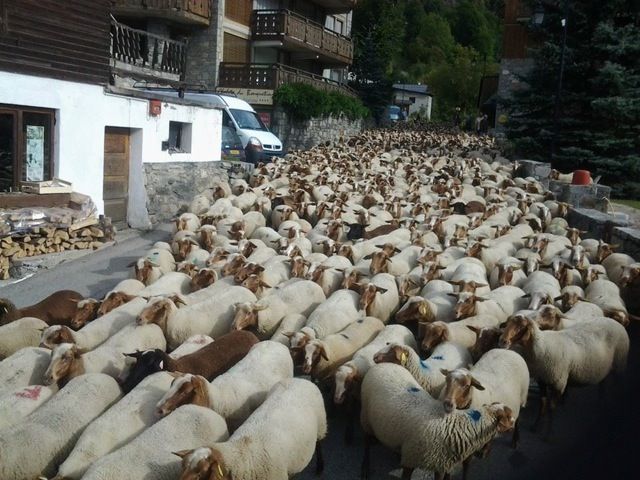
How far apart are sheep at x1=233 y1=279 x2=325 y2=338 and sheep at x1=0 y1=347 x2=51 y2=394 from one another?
7.32 ft

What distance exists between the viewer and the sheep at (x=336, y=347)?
22.9 ft

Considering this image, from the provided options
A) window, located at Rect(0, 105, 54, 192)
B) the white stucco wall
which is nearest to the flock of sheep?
the white stucco wall

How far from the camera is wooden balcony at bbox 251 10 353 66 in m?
32.0

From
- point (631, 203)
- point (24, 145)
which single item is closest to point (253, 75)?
point (631, 203)

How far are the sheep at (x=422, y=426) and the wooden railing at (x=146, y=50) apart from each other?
16.2 meters

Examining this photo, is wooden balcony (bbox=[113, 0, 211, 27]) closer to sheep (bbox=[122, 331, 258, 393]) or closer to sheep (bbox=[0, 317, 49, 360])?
sheep (bbox=[0, 317, 49, 360])

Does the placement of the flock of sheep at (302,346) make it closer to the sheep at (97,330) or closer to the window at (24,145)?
the sheep at (97,330)

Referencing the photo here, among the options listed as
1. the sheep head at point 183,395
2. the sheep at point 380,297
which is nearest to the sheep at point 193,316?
the sheep at point 380,297

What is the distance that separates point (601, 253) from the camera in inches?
462

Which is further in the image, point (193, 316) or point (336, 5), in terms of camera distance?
point (336, 5)

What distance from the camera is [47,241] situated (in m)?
12.3

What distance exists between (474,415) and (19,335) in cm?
518

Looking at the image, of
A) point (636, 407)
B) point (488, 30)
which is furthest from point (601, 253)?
point (488, 30)

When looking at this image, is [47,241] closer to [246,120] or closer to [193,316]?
[193,316]
